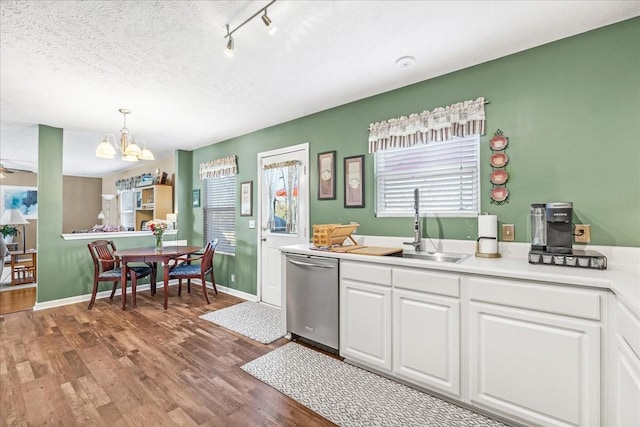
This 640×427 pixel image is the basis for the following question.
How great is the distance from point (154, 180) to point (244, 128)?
2838 millimetres

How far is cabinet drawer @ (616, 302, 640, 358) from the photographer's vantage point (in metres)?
1.12

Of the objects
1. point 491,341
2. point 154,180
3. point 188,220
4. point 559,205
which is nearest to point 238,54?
point 559,205

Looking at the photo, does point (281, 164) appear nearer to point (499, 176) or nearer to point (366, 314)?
point (366, 314)

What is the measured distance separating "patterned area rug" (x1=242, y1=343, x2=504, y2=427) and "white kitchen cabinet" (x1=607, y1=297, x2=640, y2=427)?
0.62m

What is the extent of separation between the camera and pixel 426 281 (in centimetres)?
196

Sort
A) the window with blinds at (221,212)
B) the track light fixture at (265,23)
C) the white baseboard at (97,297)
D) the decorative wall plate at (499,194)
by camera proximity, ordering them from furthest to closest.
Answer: the window with blinds at (221,212), the white baseboard at (97,297), the decorative wall plate at (499,194), the track light fixture at (265,23)

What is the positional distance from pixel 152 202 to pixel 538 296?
258 inches

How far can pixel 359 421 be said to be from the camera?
1.73 meters

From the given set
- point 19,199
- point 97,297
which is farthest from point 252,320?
point 19,199

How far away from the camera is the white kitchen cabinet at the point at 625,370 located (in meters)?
1.14

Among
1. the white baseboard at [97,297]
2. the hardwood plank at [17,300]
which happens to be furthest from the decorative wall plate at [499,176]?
the hardwood plank at [17,300]

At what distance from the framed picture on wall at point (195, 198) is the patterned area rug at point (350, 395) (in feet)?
11.5

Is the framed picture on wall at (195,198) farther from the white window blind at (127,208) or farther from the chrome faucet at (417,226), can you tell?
the chrome faucet at (417,226)

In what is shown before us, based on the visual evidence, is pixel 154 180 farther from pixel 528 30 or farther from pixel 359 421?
pixel 528 30
